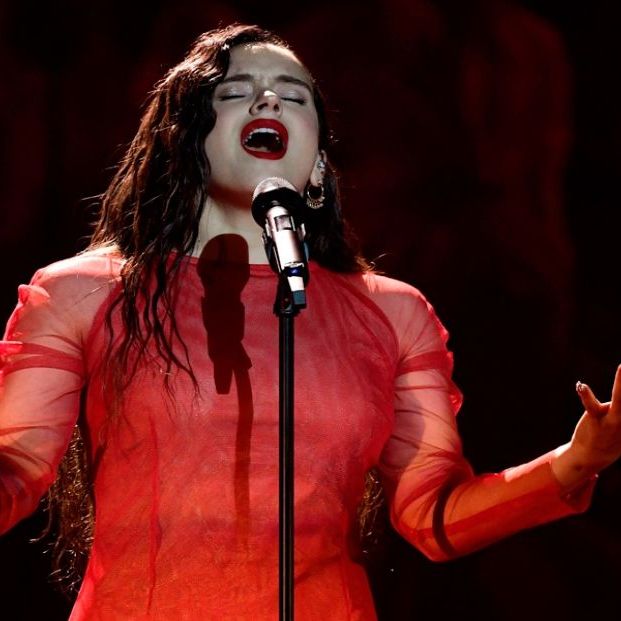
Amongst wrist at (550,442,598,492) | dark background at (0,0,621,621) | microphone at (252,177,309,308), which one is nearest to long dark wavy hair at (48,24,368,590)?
microphone at (252,177,309,308)

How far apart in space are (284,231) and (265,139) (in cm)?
53

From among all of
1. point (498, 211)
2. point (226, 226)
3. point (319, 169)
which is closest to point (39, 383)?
point (226, 226)

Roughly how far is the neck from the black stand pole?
2.01ft

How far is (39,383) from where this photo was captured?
5.65ft

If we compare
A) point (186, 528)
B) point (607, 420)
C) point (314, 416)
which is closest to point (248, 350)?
point (314, 416)

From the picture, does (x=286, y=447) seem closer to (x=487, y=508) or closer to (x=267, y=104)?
(x=487, y=508)

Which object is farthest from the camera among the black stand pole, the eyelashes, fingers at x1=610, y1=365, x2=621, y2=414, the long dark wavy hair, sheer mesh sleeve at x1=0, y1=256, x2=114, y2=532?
the eyelashes

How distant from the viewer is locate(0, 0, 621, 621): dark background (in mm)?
2988

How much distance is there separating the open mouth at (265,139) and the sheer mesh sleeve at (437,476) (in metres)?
0.37

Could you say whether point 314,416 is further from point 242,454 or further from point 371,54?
point 371,54

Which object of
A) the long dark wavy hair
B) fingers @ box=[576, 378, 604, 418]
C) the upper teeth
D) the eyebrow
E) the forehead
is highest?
the forehead

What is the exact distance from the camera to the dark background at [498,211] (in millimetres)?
2988

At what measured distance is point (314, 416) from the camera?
1.80 metres

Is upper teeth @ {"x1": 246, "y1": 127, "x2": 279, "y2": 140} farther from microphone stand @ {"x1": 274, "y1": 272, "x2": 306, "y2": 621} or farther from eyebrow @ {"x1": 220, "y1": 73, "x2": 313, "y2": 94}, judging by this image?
microphone stand @ {"x1": 274, "y1": 272, "x2": 306, "y2": 621}
